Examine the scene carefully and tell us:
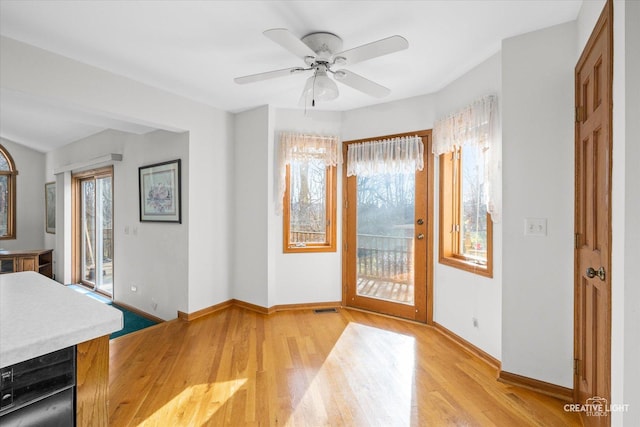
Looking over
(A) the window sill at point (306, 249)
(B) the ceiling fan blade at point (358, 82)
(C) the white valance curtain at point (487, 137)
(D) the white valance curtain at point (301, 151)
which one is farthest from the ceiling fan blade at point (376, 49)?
(A) the window sill at point (306, 249)

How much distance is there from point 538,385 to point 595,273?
0.98 m

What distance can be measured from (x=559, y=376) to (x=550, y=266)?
2.27ft

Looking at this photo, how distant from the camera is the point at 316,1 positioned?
5.86 feet

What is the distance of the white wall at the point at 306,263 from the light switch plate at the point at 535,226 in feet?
6.58

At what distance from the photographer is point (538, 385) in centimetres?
203

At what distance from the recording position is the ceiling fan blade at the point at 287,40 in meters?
1.65

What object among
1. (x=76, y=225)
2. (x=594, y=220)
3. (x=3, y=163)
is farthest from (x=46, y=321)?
(x=3, y=163)

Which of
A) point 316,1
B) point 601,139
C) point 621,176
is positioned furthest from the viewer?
point 316,1

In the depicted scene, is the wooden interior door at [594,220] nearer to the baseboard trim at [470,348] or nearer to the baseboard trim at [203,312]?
the baseboard trim at [470,348]

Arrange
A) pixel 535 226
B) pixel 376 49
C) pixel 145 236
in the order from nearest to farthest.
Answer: pixel 376 49 → pixel 535 226 → pixel 145 236

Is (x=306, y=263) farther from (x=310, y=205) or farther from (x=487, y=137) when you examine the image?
(x=487, y=137)

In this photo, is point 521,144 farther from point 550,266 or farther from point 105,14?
point 105,14

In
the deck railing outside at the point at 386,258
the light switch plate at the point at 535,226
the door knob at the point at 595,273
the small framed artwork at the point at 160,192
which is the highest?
the small framed artwork at the point at 160,192

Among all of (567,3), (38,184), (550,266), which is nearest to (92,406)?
(550,266)
